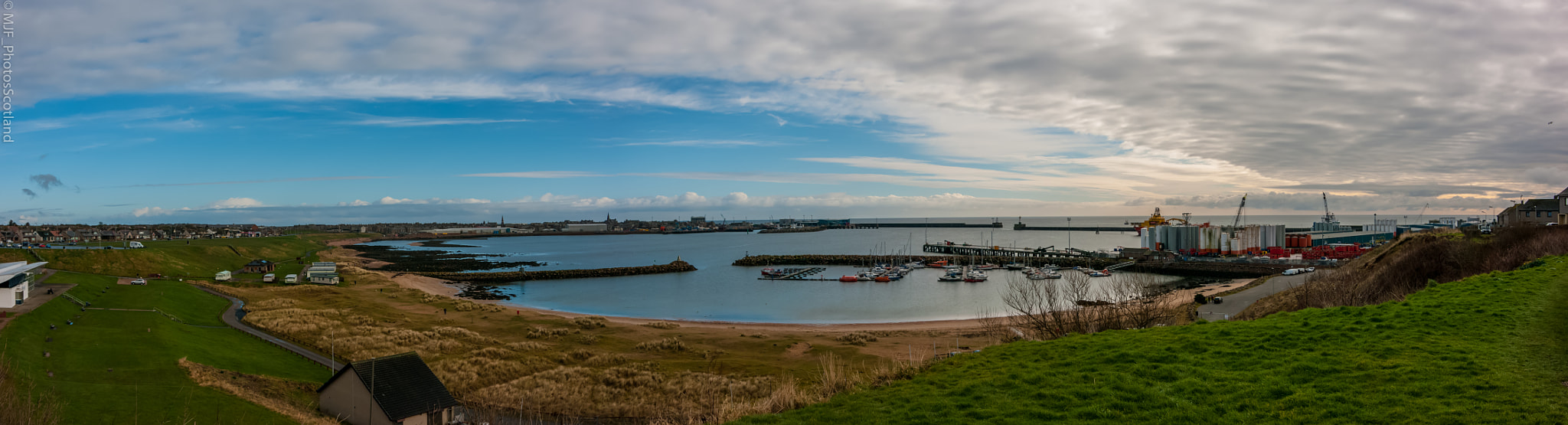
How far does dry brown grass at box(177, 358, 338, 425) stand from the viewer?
16984 millimetres

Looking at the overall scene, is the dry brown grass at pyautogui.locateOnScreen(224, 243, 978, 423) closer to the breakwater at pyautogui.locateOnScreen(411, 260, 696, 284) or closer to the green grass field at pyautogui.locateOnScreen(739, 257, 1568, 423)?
the green grass field at pyautogui.locateOnScreen(739, 257, 1568, 423)

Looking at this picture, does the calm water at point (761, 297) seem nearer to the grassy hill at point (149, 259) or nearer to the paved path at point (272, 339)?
the paved path at point (272, 339)

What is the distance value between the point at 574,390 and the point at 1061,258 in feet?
273

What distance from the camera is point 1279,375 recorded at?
8.65m

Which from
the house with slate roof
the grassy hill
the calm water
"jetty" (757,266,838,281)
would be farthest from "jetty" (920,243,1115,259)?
the grassy hill

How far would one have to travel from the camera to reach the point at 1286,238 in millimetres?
93625

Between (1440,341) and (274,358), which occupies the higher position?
(1440,341)

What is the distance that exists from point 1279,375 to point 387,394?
1824 centimetres

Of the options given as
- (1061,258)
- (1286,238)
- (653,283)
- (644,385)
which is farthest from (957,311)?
(1286,238)

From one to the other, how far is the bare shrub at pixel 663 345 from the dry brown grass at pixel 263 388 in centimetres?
1250

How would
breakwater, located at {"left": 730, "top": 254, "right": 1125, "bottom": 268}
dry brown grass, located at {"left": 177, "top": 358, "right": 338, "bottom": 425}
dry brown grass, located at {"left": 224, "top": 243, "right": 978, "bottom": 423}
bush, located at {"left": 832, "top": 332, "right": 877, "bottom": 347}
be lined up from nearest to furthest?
dry brown grass, located at {"left": 177, "top": 358, "right": 338, "bottom": 425} → dry brown grass, located at {"left": 224, "top": 243, "right": 978, "bottom": 423} → bush, located at {"left": 832, "top": 332, "right": 877, "bottom": 347} → breakwater, located at {"left": 730, "top": 254, "right": 1125, "bottom": 268}

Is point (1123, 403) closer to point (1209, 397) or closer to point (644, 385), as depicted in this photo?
point (1209, 397)

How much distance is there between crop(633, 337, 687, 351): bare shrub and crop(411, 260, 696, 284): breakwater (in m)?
50.9

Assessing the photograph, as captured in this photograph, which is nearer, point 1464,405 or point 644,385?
point 1464,405
